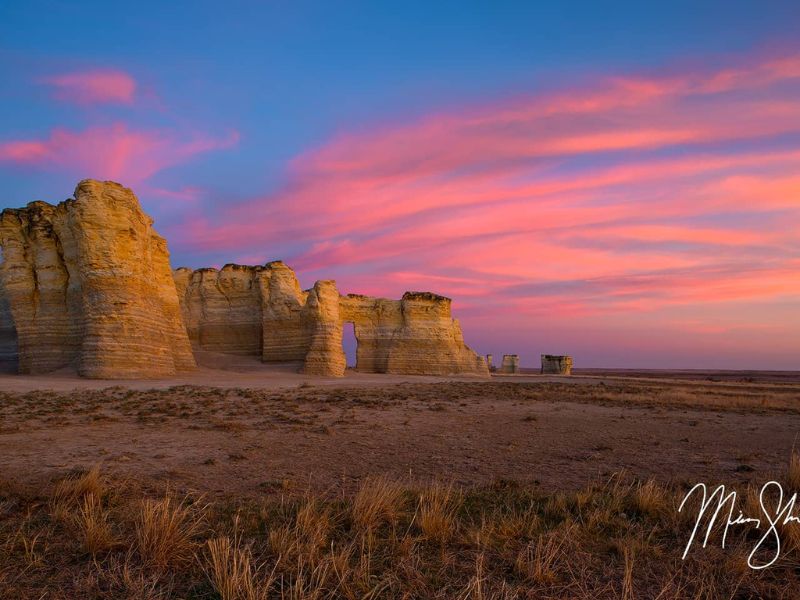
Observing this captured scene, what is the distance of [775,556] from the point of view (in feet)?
15.3

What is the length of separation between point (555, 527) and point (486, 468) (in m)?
3.52

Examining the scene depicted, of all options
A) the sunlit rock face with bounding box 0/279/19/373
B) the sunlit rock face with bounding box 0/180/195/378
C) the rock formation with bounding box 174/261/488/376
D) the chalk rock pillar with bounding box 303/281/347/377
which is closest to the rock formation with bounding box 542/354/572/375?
the rock formation with bounding box 174/261/488/376

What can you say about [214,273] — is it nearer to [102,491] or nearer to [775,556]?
[102,491]

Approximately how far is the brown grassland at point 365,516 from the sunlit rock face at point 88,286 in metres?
19.1

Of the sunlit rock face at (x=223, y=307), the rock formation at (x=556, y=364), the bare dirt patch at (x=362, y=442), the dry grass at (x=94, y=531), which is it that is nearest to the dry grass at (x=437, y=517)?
the bare dirt patch at (x=362, y=442)

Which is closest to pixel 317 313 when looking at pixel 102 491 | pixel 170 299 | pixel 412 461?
pixel 170 299

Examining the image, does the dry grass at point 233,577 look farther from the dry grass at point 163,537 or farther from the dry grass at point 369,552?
the dry grass at point 163,537

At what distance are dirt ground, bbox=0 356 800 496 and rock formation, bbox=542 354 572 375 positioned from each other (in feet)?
230

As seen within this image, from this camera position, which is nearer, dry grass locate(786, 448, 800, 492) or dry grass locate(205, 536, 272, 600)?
dry grass locate(205, 536, 272, 600)

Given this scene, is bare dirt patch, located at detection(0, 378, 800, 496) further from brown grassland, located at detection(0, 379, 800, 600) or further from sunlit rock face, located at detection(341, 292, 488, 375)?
sunlit rock face, located at detection(341, 292, 488, 375)

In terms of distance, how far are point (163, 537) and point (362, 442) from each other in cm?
676

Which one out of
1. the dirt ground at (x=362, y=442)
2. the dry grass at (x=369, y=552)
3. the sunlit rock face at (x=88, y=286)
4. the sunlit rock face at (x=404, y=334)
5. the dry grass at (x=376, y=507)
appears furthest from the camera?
the sunlit rock face at (x=404, y=334)

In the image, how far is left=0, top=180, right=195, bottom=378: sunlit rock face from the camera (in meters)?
29.9

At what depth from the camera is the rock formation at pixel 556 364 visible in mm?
88188
